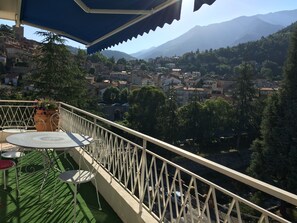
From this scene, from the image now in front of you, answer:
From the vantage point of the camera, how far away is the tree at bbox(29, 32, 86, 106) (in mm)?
16500

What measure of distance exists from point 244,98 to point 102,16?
4149 cm

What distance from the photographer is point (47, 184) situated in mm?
Result: 3840

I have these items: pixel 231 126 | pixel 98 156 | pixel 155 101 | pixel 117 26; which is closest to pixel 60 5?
pixel 117 26

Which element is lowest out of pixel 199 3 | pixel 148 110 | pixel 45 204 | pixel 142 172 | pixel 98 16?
pixel 148 110

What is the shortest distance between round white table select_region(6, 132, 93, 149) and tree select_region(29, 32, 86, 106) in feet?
44.5

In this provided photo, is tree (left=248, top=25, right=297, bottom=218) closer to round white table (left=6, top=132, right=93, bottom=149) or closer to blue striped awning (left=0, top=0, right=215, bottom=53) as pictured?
blue striped awning (left=0, top=0, right=215, bottom=53)

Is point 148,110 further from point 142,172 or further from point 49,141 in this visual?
point 142,172

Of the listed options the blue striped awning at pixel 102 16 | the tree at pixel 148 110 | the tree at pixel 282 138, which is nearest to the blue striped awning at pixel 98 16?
the blue striped awning at pixel 102 16

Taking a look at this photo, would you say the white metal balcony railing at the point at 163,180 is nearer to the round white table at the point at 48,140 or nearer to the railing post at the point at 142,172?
the railing post at the point at 142,172

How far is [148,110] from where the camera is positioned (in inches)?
1480

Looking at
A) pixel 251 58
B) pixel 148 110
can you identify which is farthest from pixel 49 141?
pixel 251 58

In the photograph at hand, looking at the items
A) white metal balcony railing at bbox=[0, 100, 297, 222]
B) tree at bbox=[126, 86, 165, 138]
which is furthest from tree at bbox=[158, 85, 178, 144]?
white metal balcony railing at bbox=[0, 100, 297, 222]

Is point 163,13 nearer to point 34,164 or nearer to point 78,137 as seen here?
point 78,137

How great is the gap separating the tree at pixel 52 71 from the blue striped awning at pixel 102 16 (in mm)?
13207
